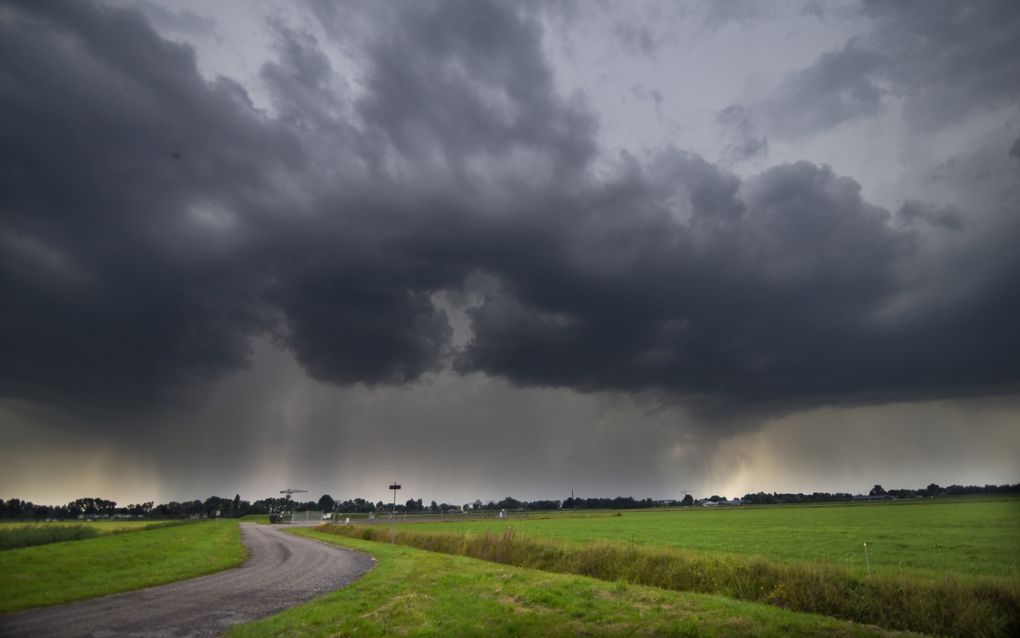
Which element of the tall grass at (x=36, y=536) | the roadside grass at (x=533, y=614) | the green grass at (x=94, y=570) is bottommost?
the tall grass at (x=36, y=536)

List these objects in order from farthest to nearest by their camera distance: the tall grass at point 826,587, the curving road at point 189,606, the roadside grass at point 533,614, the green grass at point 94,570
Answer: the green grass at point 94,570, the curving road at point 189,606, the tall grass at point 826,587, the roadside grass at point 533,614

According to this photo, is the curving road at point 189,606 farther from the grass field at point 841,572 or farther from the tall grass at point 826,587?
the tall grass at point 826,587

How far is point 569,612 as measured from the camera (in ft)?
49.4

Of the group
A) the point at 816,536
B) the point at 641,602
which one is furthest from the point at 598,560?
the point at 816,536

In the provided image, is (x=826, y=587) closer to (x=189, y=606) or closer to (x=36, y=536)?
(x=189, y=606)

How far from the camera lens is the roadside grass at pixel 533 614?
1291cm

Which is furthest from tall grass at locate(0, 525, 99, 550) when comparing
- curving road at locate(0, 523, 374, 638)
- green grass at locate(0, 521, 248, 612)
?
curving road at locate(0, 523, 374, 638)

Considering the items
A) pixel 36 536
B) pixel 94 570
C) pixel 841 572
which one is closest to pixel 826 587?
pixel 841 572

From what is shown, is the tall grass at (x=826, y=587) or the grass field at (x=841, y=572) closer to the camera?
the tall grass at (x=826, y=587)

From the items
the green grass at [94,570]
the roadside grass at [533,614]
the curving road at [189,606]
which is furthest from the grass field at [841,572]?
the green grass at [94,570]

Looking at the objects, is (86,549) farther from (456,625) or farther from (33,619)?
(456,625)

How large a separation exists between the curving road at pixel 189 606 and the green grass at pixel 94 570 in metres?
1.37

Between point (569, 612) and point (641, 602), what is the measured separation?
2.49 metres

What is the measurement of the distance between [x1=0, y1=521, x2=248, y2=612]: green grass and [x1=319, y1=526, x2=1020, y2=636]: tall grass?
20.2m
